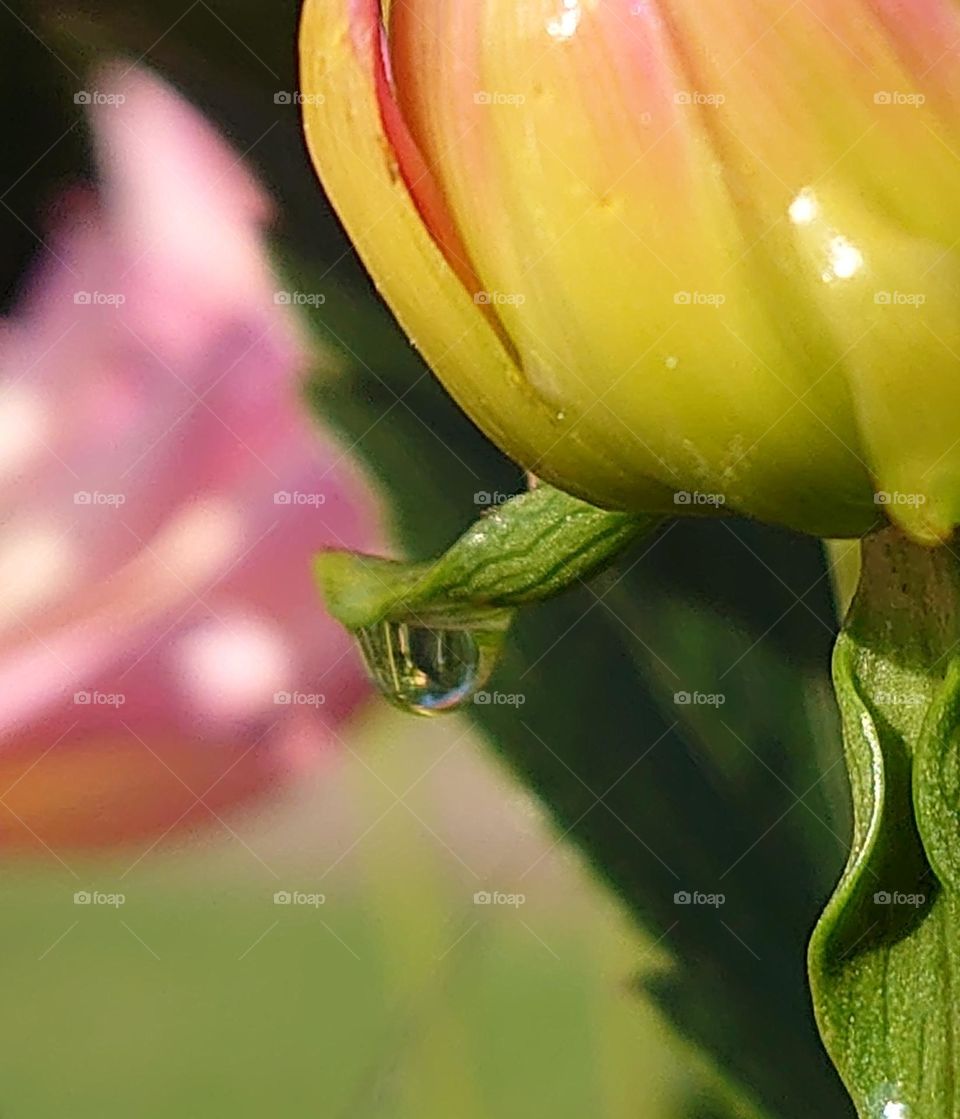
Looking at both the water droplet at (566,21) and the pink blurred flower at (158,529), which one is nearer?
the water droplet at (566,21)

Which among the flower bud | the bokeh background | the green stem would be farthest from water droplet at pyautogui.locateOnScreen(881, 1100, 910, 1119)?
the bokeh background

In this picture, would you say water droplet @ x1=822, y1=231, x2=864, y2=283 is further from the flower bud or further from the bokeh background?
the bokeh background

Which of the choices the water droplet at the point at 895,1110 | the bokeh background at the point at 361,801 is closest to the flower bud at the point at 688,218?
the water droplet at the point at 895,1110

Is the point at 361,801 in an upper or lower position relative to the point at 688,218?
lower

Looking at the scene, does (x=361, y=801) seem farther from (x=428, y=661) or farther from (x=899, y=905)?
(x=899, y=905)

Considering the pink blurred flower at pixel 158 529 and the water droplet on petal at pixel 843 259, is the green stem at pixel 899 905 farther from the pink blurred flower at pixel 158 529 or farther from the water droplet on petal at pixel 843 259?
the pink blurred flower at pixel 158 529

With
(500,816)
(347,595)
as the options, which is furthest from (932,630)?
(500,816)

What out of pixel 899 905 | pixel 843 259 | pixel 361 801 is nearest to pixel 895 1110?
pixel 899 905
